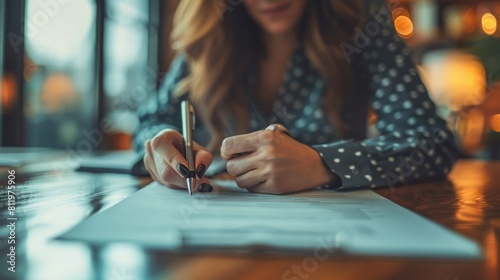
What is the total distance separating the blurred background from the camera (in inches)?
58.2

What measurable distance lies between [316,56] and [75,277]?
0.78 m

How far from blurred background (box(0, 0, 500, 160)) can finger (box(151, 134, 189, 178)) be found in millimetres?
491

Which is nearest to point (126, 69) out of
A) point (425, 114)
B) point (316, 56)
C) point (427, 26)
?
point (427, 26)

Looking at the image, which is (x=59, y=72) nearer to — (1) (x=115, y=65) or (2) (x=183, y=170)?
(1) (x=115, y=65)

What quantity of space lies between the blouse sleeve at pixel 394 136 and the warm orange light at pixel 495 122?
146 cm

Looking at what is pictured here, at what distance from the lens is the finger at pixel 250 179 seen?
52cm

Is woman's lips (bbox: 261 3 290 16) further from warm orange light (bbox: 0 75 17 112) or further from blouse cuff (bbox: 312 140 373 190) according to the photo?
warm orange light (bbox: 0 75 17 112)

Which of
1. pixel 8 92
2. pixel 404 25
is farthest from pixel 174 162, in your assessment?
pixel 404 25

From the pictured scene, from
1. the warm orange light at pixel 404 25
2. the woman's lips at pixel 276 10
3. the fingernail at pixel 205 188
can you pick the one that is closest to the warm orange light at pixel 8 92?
the woman's lips at pixel 276 10

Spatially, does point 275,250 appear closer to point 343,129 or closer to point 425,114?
point 425,114

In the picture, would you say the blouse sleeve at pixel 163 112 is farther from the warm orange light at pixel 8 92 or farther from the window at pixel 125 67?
the window at pixel 125 67

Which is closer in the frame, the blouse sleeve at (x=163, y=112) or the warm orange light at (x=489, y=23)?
the blouse sleeve at (x=163, y=112)

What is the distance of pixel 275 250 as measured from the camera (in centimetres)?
27

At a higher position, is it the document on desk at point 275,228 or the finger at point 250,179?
the document on desk at point 275,228
